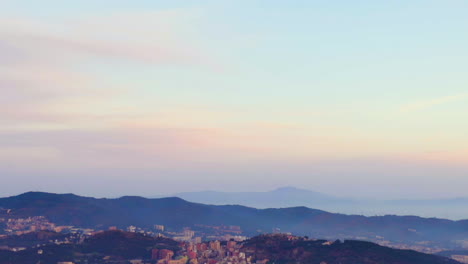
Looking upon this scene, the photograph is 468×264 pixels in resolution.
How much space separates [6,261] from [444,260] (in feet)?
394

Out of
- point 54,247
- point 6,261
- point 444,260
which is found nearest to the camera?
point 6,261

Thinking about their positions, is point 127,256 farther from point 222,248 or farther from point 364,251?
point 364,251

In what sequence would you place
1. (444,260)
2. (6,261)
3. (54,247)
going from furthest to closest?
(54,247)
(444,260)
(6,261)

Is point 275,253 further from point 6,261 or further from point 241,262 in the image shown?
point 6,261

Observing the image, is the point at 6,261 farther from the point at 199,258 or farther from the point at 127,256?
the point at 199,258

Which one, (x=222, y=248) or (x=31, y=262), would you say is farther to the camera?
(x=222, y=248)

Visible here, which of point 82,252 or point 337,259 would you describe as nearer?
point 337,259

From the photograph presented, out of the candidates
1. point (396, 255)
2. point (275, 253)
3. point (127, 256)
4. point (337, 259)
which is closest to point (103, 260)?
point (127, 256)

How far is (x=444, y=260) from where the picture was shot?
564ft

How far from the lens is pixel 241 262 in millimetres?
166625

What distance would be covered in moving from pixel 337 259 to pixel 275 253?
2200 cm

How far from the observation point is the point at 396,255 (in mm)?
165500

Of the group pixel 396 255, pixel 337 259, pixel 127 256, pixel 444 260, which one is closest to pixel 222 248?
pixel 127 256

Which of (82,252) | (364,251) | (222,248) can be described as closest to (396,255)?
(364,251)
